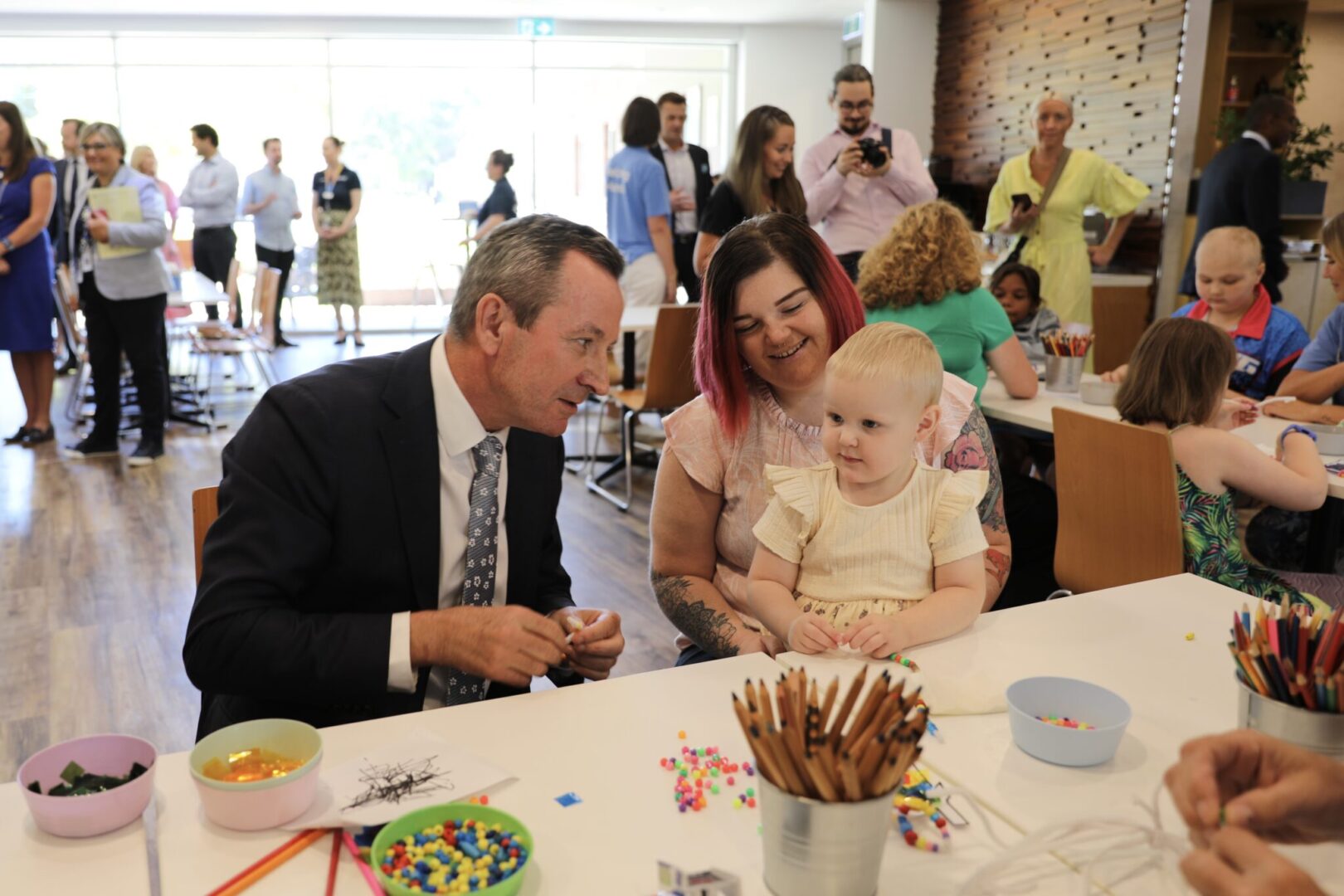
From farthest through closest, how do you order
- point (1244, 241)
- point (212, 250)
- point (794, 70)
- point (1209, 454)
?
point (794, 70), point (212, 250), point (1244, 241), point (1209, 454)

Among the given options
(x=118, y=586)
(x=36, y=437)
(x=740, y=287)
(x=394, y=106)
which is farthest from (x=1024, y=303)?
(x=394, y=106)

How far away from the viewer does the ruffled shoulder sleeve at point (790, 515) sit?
5.48 feet

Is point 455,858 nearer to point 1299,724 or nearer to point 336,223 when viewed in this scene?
point 1299,724

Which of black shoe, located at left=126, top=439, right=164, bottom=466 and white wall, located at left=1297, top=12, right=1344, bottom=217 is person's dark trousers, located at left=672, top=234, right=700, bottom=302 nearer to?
black shoe, located at left=126, top=439, right=164, bottom=466

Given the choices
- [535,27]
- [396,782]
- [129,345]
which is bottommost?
[129,345]

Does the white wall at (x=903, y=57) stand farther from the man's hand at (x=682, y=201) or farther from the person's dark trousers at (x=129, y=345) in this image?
the person's dark trousers at (x=129, y=345)

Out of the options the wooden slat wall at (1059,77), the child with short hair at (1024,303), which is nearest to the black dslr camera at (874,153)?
the child with short hair at (1024,303)

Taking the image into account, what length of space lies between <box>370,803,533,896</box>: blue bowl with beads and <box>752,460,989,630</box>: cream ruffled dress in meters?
0.74

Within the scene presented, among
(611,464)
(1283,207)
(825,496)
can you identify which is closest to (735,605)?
(825,496)

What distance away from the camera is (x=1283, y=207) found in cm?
704

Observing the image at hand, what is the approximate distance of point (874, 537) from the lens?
1.65 metres

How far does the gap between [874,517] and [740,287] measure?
1.74 feet

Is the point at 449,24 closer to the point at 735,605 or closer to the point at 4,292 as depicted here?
the point at 4,292

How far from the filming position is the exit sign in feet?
38.7
